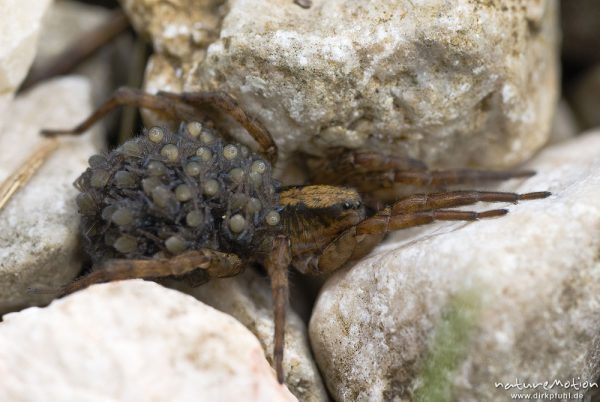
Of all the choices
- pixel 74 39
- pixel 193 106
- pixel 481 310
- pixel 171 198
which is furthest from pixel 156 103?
pixel 481 310

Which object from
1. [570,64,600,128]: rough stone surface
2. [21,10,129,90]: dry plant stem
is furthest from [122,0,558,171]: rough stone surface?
[570,64,600,128]: rough stone surface

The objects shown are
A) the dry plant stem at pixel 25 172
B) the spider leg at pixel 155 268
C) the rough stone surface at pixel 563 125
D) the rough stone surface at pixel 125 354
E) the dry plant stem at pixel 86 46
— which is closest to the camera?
the rough stone surface at pixel 125 354

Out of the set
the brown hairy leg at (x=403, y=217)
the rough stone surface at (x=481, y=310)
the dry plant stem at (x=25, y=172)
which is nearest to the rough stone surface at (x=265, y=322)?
the rough stone surface at (x=481, y=310)

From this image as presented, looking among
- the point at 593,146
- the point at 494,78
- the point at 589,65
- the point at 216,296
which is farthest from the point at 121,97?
the point at 589,65

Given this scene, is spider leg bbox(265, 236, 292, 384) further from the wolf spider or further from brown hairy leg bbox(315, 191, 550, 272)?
brown hairy leg bbox(315, 191, 550, 272)

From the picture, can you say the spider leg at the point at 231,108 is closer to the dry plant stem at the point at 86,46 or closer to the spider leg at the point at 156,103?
the spider leg at the point at 156,103

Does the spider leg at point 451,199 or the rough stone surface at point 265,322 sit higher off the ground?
the spider leg at point 451,199
